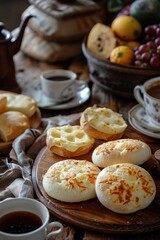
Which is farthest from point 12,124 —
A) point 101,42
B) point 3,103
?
point 101,42

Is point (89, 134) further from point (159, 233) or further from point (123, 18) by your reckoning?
point (123, 18)

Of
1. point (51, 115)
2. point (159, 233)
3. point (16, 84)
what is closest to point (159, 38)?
point (51, 115)

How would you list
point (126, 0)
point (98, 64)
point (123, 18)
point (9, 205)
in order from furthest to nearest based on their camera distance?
1. point (126, 0)
2. point (123, 18)
3. point (98, 64)
4. point (9, 205)

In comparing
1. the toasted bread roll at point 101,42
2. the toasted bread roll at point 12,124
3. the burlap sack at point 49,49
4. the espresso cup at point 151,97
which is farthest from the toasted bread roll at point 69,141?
the burlap sack at point 49,49

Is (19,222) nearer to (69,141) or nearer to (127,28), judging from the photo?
(69,141)

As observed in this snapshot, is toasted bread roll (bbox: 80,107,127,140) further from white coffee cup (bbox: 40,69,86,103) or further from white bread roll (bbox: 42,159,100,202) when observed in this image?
white coffee cup (bbox: 40,69,86,103)

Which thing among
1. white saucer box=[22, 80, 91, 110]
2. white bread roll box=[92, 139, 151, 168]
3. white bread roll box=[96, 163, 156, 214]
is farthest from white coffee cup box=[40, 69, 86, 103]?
white bread roll box=[96, 163, 156, 214]

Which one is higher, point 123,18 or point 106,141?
point 123,18

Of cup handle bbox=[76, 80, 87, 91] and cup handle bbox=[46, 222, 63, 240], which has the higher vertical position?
cup handle bbox=[46, 222, 63, 240]
